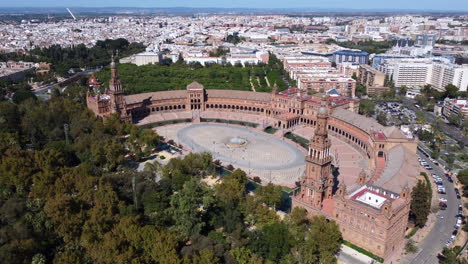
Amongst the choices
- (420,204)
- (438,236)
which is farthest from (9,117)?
(438,236)

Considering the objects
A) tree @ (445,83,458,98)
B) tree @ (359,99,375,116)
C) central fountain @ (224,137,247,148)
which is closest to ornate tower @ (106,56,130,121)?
central fountain @ (224,137,247,148)

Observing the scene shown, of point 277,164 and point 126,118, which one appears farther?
point 126,118

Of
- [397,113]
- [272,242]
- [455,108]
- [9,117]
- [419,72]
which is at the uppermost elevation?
[419,72]

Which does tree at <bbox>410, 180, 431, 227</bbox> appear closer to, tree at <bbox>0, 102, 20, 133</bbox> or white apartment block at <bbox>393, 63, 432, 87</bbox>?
tree at <bbox>0, 102, 20, 133</bbox>

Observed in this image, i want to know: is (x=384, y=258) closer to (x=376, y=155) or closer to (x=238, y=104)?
(x=376, y=155)

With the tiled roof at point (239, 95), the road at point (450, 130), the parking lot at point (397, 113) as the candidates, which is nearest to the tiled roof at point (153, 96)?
the tiled roof at point (239, 95)

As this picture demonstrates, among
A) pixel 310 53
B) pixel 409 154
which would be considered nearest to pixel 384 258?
pixel 409 154

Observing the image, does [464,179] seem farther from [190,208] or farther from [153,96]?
[153,96]
